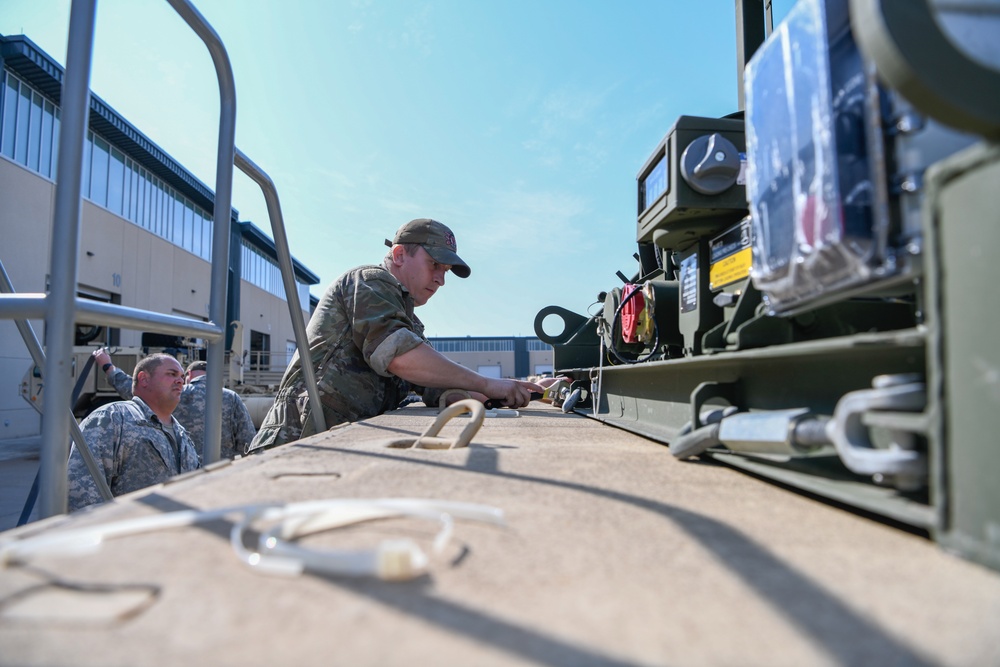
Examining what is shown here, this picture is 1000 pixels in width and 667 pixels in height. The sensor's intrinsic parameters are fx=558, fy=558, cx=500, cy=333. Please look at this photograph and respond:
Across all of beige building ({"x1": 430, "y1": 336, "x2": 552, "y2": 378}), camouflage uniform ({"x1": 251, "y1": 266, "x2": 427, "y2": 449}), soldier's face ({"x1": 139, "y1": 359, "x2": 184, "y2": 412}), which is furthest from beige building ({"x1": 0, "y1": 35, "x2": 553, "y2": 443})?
beige building ({"x1": 430, "y1": 336, "x2": 552, "y2": 378})

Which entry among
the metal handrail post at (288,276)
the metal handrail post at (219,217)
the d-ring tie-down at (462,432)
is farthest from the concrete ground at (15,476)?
the d-ring tie-down at (462,432)

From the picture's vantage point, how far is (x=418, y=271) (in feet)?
11.2

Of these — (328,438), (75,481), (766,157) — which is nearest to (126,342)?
(75,481)

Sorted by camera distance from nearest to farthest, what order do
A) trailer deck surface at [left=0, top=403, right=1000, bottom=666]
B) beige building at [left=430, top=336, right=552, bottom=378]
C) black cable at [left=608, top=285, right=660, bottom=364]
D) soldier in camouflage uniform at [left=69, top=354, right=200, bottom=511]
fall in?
trailer deck surface at [left=0, top=403, right=1000, bottom=666] → black cable at [left=608, top=285, right=660, bottom=364] → soldier in camouflage uniform at [left=69, top=354, right=200, bottom=511] → beige building at [left=430, top=336, right=552, bottom=378]

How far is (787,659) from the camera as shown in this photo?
1.57ft

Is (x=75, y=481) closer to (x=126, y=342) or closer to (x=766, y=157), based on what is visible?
(x=766, y=157)

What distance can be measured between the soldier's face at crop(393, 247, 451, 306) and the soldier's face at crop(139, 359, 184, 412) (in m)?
1.75

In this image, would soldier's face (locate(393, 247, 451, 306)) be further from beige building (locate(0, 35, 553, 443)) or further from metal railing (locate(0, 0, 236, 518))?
beige building (locate(0, 35, 553, 443))

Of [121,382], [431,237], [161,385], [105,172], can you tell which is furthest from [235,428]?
[105,172]

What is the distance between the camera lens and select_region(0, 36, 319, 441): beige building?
1176 cm

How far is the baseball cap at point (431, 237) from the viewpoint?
3352mm

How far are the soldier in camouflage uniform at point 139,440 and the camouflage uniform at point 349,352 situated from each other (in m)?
1.01

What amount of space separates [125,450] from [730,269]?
137 inches

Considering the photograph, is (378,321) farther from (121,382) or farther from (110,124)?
(110,124)
